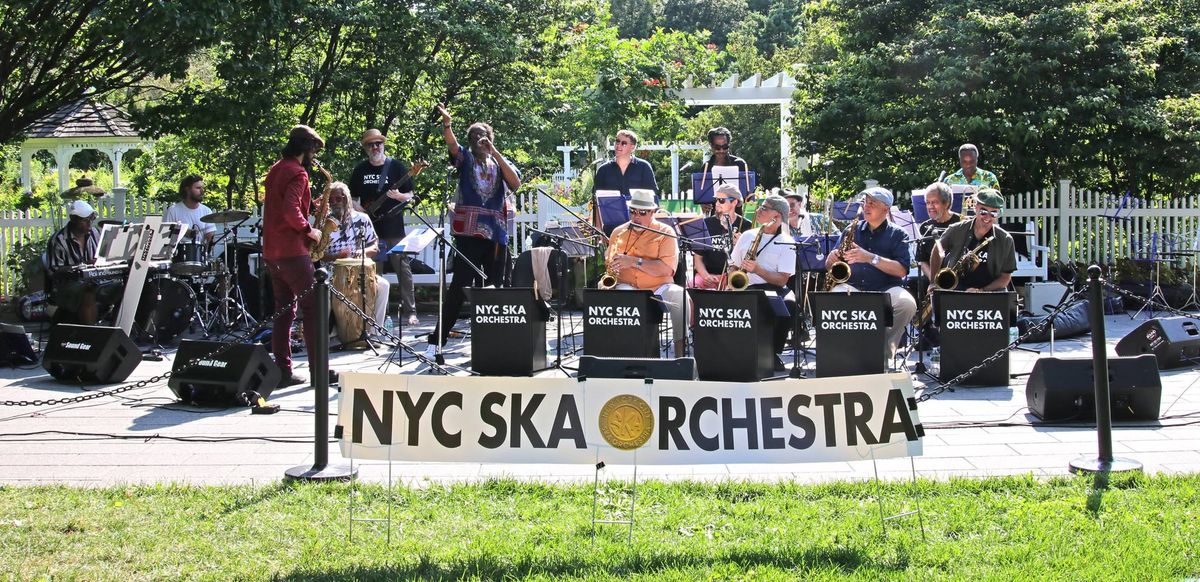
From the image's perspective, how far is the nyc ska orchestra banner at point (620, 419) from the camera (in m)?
5.04

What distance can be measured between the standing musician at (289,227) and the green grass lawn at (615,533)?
313 cm

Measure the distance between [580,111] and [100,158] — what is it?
23.7 m

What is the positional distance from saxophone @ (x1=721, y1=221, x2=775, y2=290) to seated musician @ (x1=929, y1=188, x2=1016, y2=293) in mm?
1573

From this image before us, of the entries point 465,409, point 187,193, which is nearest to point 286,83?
point 187,193

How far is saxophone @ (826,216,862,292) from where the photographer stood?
31.5 feet

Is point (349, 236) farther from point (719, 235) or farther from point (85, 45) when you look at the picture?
point (85, 45)

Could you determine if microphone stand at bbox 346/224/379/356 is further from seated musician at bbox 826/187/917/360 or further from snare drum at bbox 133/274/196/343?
seated musician at bbox 826/187/917/360

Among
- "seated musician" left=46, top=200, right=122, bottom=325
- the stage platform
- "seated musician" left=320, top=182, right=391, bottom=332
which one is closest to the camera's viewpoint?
the stage platform

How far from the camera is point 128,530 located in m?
5.19

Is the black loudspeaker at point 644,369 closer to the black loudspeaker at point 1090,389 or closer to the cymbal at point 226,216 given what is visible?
the black loudspeaker at point 1090,389

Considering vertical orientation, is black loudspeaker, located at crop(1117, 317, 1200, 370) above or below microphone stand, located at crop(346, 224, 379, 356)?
below

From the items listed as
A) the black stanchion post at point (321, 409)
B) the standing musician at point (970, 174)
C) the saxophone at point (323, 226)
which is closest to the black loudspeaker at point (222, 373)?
the saxophone at point (323, 226)

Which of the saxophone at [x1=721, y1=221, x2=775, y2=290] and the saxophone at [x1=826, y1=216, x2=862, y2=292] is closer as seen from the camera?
the saxophone at [x1=721, y1=221, x2=775, y2=290]

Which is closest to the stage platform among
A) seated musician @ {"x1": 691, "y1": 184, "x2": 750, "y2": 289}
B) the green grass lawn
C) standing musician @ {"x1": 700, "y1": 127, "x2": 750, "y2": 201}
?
the green grass lawn
